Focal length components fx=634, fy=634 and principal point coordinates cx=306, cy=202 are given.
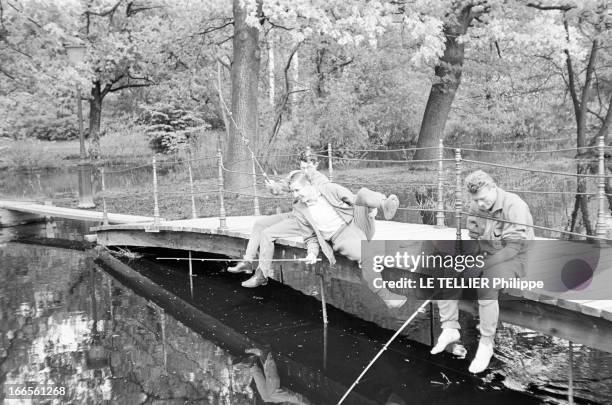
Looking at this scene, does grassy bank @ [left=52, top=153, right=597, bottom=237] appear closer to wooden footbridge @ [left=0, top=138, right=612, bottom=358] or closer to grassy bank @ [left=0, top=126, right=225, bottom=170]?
wooden footbridge @ [left=0, top=138, right=612, bottom=358]

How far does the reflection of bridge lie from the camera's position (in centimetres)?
479

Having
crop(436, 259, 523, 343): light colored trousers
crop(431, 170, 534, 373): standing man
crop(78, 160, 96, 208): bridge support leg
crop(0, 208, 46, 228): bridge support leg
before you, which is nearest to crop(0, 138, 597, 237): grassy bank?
crop(78, 160, 96, 208): bridge support leg

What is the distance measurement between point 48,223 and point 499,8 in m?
12.9

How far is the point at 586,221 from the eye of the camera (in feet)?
39.0

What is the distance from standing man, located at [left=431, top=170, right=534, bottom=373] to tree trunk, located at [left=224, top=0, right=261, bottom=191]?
9752 mm

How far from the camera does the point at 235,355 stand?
6727mm

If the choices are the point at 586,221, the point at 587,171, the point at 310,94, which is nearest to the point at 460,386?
the point at 586,221

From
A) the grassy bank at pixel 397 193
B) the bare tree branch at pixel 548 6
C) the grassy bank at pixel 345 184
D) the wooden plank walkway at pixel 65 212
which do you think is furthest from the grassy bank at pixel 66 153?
the bare tree branch at pixel 548 6

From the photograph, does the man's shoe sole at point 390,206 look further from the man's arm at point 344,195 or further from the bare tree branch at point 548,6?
the bare tree branch at point 548,6

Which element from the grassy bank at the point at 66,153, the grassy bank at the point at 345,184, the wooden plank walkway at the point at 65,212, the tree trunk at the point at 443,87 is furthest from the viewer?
the grassy bank at the point at 66,153

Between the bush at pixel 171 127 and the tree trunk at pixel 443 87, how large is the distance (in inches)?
369

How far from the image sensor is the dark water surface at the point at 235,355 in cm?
559

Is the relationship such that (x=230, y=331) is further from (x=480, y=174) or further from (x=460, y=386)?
(x=480, y=174)

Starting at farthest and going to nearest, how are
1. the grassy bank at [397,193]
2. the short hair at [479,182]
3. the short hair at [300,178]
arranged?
the grassy bank at [397,193] → the short hair at [300,178] → the short hair at [479,182]
